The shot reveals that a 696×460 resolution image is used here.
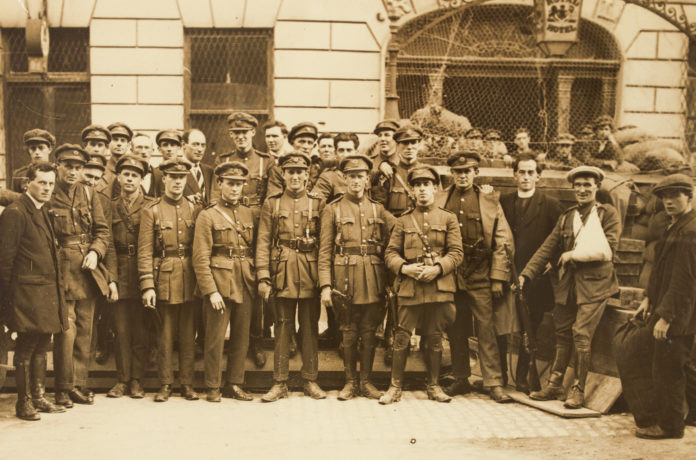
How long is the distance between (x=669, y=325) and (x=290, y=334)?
3.34 metres

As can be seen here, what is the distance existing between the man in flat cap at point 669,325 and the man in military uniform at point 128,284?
14.5 feet

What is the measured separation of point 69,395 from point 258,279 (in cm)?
198

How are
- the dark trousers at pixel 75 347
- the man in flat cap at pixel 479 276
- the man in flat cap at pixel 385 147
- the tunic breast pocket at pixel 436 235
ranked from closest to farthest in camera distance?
the dark trousers at pixel 75 347 < the tunic breast pocket at pixel 436 235 < the man in flat cap at pixel 479 276 < the man in flat cap at pixel 385 147

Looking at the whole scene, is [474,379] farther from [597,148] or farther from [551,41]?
[551,41]

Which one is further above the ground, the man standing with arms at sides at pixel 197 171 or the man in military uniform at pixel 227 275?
the man standing with arms at sides at pixel 197 171

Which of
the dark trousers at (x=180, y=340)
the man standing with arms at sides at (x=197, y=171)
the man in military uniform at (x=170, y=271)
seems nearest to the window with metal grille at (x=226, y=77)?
the man standing with arms at sides at (x=197, y=171)

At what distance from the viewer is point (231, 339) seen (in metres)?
7.05

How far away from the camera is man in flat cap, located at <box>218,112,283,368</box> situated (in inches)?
300

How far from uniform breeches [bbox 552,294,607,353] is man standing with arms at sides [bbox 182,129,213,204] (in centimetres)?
376

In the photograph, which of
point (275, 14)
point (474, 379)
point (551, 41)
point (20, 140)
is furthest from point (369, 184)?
point (20, 140)

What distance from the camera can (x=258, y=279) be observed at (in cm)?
698

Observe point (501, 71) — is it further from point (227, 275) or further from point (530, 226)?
point (227, 275)

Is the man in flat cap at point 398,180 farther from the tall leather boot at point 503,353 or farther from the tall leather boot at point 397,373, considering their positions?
the tall leather boot at point 503,353

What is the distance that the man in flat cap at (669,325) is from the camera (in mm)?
5723
